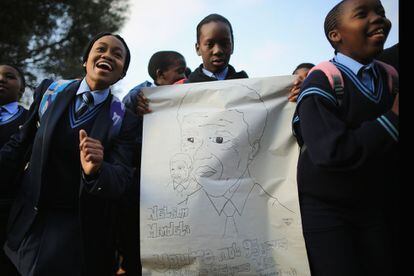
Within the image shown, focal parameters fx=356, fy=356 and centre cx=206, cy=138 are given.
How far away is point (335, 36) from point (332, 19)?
8 centimetres

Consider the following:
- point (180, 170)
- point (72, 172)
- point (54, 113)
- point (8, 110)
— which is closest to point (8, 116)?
point (8, 110)

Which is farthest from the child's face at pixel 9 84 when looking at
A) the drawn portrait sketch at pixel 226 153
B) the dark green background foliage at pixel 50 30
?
the dark green background foliage at pixel 50 30

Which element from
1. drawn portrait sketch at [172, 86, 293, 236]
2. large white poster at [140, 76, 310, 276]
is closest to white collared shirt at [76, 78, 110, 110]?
large white poster at [140, 76, 310, 276]

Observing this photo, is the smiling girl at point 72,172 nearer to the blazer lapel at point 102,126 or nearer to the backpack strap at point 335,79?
the blazer lapel at point 102,126

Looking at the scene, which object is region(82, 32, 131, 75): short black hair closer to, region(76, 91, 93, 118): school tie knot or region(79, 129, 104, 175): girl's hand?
region(76, 91, 93, 118): school tie knot

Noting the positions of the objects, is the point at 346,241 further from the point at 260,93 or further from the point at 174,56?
the point at 174,56

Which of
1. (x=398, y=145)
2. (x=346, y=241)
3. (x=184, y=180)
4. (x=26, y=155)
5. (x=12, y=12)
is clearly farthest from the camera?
(x=12, y=12)

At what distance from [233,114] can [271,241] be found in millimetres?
677

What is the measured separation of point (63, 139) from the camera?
186 centimetres

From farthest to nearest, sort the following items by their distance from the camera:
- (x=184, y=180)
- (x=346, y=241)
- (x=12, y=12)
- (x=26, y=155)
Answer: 1. (x=12, y=12)
2. (x=26, y=155)
3. (x=184, y=180)
4. (x=346, y=241)

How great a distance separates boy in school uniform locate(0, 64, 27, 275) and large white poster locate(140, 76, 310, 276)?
2.99 feet

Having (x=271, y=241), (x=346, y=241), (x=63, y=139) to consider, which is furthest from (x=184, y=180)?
(x=346, y=241)

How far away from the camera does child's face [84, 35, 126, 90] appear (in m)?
2.01

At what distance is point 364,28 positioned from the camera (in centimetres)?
151
